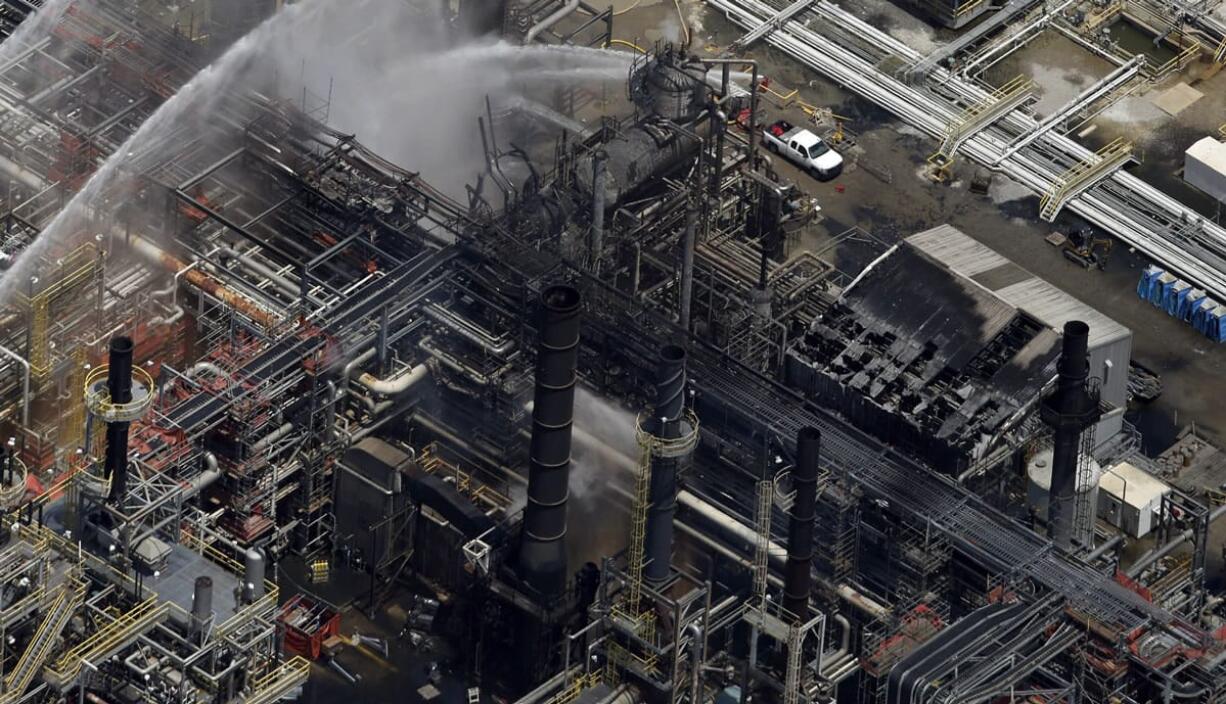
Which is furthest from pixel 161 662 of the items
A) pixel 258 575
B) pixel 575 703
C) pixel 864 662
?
pixel 864 662

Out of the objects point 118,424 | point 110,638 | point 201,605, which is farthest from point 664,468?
point 110,638

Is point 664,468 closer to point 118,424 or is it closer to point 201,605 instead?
point 201,605

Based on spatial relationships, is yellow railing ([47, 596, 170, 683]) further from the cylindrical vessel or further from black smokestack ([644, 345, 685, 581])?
black smokestack ([644, 345, 685, 581])

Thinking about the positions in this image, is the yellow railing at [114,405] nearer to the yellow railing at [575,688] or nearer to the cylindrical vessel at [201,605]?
the cylindrical vessel at [201,605]

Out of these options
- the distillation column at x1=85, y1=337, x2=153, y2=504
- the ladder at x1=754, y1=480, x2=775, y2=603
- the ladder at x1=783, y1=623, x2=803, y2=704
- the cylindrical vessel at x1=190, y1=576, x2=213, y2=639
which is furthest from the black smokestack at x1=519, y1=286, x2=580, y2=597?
the distillation column at x1=85, y1=337, x2=153, y2=504

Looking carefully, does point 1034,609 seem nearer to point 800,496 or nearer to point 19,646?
point 800,496
